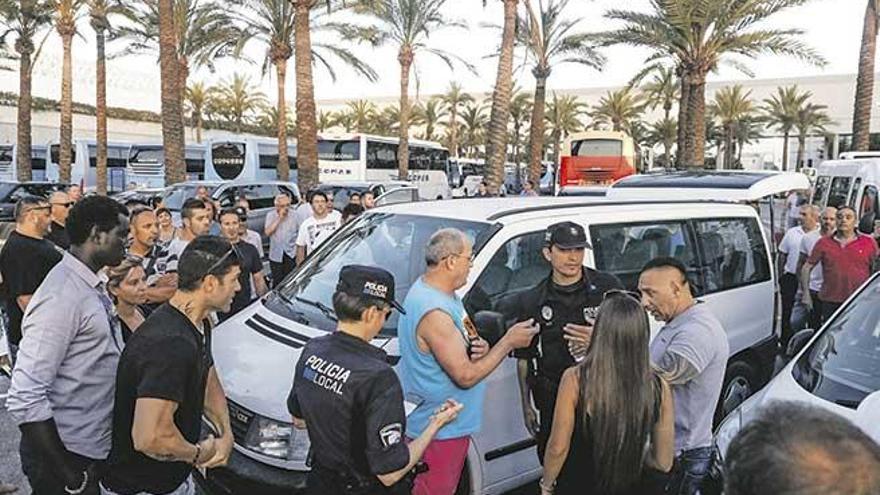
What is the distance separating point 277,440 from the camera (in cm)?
346

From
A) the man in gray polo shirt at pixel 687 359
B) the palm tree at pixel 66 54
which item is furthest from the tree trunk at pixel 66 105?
the man in gray polo shirt at pixel 687 359

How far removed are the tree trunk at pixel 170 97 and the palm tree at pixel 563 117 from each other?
4003 cm

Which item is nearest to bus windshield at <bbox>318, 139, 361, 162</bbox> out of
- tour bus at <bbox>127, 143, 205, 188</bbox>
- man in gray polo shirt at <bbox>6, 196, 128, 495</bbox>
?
tour bus at <bbox>127, 143, 205, 188</bbox>

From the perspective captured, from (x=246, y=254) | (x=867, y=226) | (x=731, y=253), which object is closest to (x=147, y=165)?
(x=246, y=254)

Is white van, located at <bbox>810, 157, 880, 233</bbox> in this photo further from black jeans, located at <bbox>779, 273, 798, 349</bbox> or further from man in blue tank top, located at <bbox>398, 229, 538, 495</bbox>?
man in blue tank top, located at <bbox>398, 229, 538, 495</bbox>

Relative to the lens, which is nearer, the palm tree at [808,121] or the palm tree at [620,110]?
the palm tree at [808,121]

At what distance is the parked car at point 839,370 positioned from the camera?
3037mm

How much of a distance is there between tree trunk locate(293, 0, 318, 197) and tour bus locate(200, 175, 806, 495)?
47.2ft

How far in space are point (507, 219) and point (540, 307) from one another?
2.53ft

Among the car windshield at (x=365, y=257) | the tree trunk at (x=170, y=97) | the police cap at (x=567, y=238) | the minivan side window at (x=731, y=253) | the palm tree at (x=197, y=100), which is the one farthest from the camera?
the palm tree at (x=197, y=100)

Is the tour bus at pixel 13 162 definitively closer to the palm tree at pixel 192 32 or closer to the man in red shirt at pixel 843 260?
the palm tree at pixel 192 32

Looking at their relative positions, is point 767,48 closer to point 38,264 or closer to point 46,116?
point 38,264

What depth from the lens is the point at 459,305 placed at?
3.21 meters

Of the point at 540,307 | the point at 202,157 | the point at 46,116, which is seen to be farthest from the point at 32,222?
the point at 46,116
